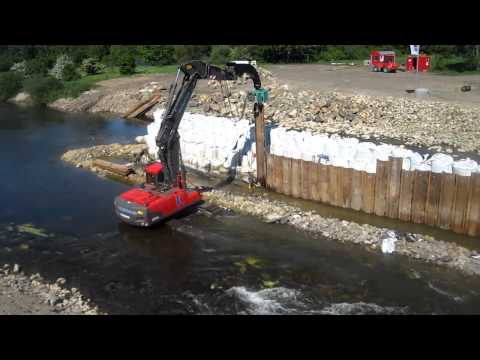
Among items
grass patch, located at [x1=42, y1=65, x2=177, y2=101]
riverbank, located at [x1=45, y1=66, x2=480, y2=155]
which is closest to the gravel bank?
riverbank, located at [x1=45, y1=66, x2=480, y2=155]

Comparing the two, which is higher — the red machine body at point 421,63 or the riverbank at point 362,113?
the red machine body at point 421,63

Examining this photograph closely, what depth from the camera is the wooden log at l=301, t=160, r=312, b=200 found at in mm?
19359

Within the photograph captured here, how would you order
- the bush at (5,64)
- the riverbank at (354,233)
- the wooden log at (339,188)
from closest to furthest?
1. the riverbank at (354,233)
2. the wooden log at (339,188)
3. the bush at (5,64)

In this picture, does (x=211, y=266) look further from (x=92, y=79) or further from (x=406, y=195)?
(x=92, y=79)

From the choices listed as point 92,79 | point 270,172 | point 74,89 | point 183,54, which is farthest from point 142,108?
point 183,54

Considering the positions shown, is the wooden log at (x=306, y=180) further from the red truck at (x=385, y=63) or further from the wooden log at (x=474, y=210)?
the red truck at (x=385, y=63)

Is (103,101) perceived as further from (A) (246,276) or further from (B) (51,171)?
(A) (246,276)

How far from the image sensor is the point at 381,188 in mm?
17547

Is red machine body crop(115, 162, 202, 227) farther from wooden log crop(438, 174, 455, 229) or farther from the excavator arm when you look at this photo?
wooden log crop(438, 174, 455, 229)

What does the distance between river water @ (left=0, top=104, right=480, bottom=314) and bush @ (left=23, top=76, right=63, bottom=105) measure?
30315mm

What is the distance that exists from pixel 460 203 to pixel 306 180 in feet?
19.4

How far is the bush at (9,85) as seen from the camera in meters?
51.7

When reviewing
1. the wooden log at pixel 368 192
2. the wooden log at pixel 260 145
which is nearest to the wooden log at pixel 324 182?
the wooden log at pixel 368 192

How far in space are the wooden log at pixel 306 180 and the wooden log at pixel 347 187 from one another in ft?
4.99
